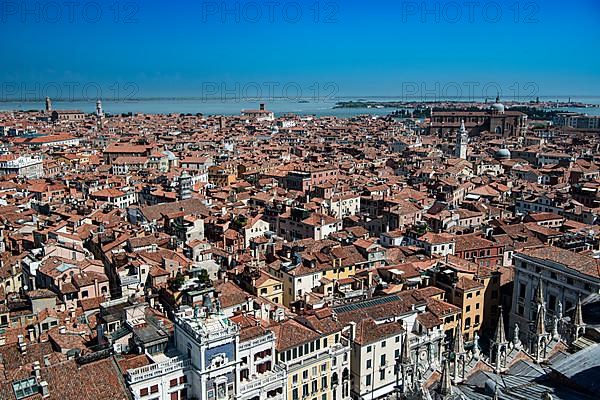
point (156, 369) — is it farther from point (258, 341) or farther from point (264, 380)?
point (264, 380)

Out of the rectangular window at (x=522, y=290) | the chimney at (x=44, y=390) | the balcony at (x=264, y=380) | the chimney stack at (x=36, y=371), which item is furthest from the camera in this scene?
the rectangular window at (x=522, y=290)

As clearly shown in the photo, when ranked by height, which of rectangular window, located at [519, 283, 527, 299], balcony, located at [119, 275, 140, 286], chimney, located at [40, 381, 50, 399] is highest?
chimney, located at [40, 381, 50, 399]

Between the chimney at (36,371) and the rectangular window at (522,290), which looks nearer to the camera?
the chimney at (36,371)

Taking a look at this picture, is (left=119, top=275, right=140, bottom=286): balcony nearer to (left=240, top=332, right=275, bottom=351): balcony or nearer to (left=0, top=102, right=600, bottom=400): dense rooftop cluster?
(left=0, top=102, right=600, bottom=400): dense rooftop cluster

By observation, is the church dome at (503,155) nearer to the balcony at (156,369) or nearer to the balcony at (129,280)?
the balcony at (129,280)

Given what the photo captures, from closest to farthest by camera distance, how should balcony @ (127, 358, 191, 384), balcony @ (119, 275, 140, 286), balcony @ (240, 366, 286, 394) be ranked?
1. balcony @ (127, 358, 191, 384)
2. balcony @ (240, 366, 286, 394)
3. balcony @ (119, 275, 140, 286)

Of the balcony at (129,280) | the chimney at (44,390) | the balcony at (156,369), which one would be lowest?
the balcony at (129,280)

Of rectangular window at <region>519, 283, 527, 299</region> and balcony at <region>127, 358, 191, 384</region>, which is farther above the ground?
balcony at <region>127, 358, 191, 384</region>

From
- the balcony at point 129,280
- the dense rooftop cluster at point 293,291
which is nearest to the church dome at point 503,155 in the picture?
the dense rooftop cluster at point 293,291

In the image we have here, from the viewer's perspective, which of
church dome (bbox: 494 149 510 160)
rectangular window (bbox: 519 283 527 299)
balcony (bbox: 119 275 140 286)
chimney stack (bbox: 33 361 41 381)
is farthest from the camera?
church dome (bbox: 494 149 510 160)

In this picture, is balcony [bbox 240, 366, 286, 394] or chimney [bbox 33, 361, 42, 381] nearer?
chimney [bbox 33, 361, 42, 381]

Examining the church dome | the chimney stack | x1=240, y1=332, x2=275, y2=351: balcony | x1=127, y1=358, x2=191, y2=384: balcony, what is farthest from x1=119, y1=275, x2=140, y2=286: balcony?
the church dome

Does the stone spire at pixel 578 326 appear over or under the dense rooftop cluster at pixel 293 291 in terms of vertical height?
over
